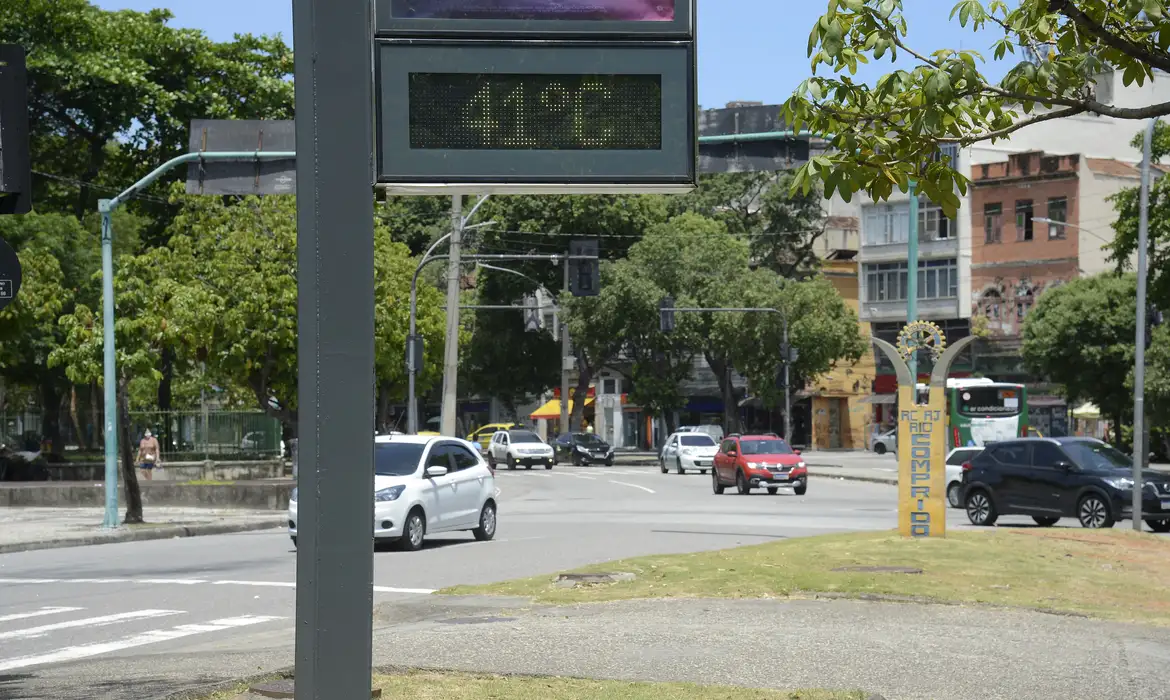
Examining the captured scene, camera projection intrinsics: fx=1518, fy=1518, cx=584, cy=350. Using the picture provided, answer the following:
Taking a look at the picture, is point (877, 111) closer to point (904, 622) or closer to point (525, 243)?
point (904, 622)

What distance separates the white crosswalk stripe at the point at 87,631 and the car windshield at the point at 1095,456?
16.9 meters

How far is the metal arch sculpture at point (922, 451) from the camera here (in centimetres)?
2042

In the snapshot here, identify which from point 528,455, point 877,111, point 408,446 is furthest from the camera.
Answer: point 528,455

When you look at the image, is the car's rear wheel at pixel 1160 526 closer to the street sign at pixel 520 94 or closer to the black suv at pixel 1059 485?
the black suv at pixel 1059 485

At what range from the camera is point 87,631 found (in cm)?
1327

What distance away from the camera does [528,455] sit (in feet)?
213

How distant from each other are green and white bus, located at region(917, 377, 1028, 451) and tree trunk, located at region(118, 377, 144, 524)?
31.1m

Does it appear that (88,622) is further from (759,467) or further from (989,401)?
(989,401)

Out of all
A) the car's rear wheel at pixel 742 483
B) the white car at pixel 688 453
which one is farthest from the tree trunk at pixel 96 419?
the car's rear wheel at pixel 742 483

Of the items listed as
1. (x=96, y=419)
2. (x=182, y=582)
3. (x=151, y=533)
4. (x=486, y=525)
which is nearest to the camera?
(x=182, y=582)

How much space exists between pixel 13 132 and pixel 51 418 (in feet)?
153

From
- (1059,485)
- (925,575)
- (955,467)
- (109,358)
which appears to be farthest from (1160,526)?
(109,358)

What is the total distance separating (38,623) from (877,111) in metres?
9.64

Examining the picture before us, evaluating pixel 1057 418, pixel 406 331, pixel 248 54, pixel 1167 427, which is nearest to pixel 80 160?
pixel 248 54
